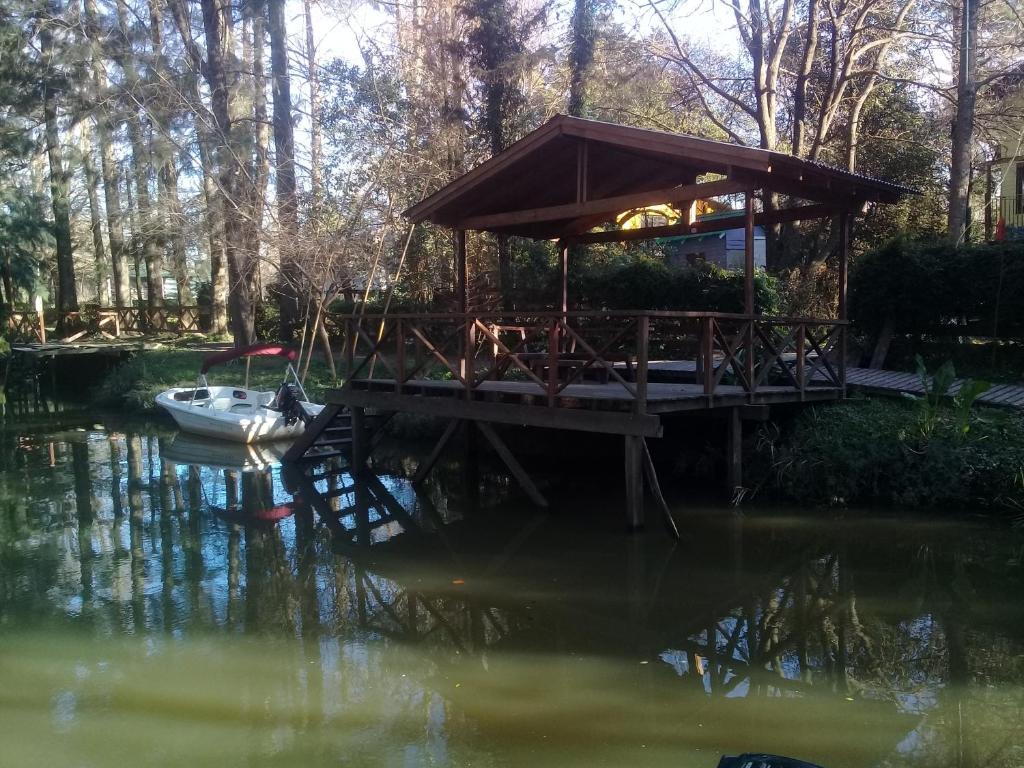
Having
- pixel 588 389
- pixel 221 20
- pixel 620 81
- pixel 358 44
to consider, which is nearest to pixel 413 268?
pixel 358 44

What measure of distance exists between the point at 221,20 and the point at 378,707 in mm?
21760

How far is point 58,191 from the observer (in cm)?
2962

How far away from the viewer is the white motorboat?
15648 mm

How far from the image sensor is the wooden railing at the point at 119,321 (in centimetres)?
3148

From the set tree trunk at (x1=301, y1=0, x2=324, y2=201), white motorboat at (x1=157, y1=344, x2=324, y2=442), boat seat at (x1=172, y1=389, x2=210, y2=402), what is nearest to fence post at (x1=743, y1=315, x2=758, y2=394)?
white motorboat at (x1=157, y1=344, x2=324, y2=442)

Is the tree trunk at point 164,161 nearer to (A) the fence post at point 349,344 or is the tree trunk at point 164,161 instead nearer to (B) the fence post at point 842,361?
(A) the fence post at point 349,344

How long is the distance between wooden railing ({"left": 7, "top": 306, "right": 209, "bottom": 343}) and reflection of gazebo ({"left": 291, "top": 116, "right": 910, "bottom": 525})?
72.0 ft

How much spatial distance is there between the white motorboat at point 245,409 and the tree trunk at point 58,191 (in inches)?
588

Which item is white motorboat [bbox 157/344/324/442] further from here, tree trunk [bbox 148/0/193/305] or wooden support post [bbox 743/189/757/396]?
wooden support post [bbox 743/189/757/396]

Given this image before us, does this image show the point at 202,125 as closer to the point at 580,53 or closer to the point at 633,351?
the point at 580,53

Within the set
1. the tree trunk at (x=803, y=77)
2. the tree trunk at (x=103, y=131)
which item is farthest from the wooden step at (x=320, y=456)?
the tree trunk at (x=103, y=131)

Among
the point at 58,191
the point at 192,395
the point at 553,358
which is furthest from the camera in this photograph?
the point at 58,191

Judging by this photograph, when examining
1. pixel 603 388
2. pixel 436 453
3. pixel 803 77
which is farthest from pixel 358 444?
pixel 803 77

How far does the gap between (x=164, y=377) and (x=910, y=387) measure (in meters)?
17.5
